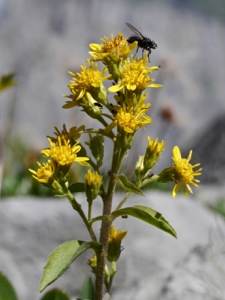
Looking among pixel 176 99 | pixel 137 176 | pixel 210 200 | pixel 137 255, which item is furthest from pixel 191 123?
pixel 137 176

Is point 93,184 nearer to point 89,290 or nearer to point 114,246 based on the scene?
point 114,246

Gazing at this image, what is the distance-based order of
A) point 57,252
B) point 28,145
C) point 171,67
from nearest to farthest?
point 57,252, point 171,67, point 28,145

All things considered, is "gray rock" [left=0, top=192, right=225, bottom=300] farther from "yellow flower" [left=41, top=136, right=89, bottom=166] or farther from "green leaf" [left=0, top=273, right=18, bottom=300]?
"yellow flower" [left=41, top=136, right=89, bottom=166]

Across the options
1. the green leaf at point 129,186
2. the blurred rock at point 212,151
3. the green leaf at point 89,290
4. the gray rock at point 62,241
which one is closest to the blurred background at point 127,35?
the blurred rock at point 212,151

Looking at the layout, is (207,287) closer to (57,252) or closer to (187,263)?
(187,263)

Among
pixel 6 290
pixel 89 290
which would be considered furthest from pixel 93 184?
pixel 6 290

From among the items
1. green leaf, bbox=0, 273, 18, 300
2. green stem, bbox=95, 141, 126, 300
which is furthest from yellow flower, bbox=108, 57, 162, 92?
green leaf, bbox=0, 273, 18, 300

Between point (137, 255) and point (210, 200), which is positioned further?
point (210, 200)
